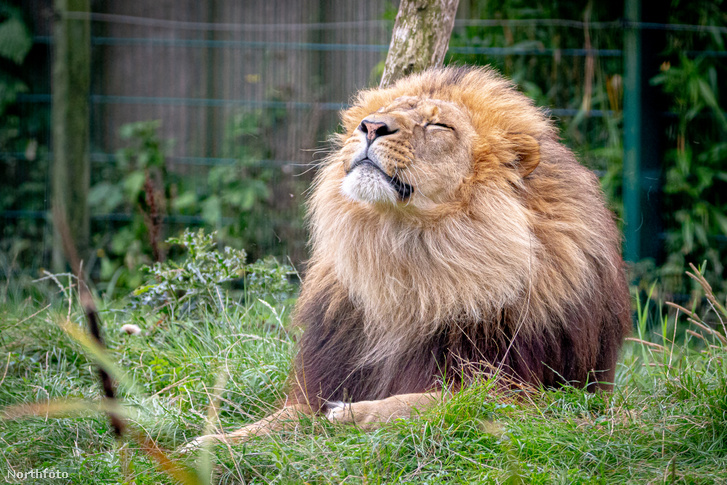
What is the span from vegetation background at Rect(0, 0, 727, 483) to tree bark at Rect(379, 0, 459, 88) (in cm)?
60

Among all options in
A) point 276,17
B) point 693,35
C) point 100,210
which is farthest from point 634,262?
point 100,210

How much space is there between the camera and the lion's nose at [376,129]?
2.58 meters

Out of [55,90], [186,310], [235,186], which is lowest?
[186,310]

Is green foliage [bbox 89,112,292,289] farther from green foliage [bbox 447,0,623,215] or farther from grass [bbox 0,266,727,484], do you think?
grass [bbox 0,266,727,484]

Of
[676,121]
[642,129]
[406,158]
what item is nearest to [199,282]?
[406,158]

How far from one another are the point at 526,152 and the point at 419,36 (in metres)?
1.07

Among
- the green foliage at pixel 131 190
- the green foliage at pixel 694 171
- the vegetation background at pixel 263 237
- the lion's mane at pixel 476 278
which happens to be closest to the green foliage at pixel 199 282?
the vegetation background at pixel 263 237

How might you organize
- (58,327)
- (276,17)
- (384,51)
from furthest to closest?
1. (276,17)
2. (384,51)
3. (58,327)

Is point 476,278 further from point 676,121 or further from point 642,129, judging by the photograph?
point 676,121

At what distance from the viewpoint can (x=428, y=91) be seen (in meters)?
2.93

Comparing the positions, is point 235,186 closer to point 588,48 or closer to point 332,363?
point 588,48

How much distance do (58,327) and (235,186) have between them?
8.13ft

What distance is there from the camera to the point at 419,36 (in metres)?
3.53

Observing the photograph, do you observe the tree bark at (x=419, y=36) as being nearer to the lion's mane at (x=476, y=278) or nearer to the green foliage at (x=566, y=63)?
the lion's mane at (x=476, y=278)
